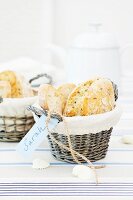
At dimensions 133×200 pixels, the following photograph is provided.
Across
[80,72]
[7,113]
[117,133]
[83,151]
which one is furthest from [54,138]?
[80,72]

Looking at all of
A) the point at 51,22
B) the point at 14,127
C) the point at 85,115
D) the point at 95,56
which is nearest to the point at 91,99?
the point at 85,115

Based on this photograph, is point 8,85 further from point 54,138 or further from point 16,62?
point 16,62

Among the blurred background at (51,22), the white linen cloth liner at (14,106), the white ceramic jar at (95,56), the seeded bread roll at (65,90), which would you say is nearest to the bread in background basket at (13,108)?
the white linen cloth liner at (14,106)

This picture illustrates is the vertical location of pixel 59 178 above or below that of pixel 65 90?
below

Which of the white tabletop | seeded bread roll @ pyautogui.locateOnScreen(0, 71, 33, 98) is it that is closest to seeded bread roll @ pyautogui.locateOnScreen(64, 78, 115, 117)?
the white tabletop

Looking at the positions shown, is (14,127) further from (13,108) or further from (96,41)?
(96,41)
